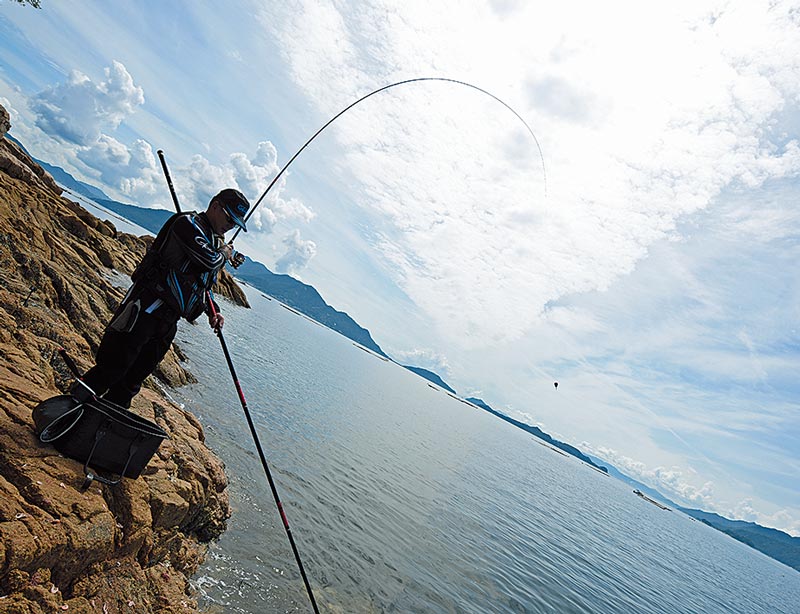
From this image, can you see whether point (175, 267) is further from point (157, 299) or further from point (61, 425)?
point (61, 425)

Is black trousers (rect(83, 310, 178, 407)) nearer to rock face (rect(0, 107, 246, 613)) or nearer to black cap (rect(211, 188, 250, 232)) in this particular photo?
rock face (rect(0, 107, 246, 613))

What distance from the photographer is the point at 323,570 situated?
406 inches

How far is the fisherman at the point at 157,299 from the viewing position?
4895 mm

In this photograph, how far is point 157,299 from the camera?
5.00 metres

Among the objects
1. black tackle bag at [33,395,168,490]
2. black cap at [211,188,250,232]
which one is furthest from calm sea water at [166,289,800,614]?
black cap at [211,188,250,232]

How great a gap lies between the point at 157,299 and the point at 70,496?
230 centimetres

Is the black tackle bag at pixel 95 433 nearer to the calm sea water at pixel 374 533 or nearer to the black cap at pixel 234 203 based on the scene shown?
the black cap at pixel 234 203

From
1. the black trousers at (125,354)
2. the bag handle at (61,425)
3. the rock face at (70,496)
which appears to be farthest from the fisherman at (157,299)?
the rock face at (70,496)

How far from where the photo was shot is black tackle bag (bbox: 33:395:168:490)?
444cm

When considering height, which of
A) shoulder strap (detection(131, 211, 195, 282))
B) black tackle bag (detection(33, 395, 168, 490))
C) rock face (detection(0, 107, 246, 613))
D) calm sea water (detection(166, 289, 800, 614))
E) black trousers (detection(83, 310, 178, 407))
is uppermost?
shoulder strap (detection(131, 211, 195, 282))

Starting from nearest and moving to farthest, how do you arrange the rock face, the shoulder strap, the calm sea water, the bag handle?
the rock face < the bag handle < the shoulder strap < the calm sea water

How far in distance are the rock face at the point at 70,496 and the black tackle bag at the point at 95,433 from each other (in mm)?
141

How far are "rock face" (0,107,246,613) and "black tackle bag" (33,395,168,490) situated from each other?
0.14m

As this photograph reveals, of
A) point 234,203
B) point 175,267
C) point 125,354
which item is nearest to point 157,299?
point 175,267
